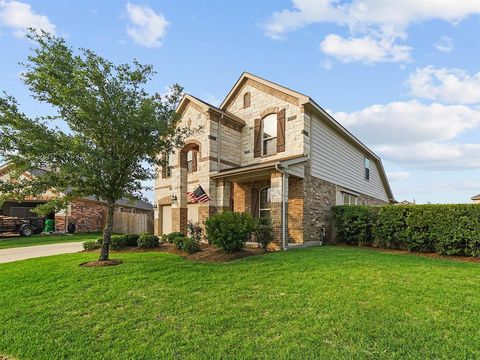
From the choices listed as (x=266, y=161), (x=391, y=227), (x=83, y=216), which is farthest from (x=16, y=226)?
(x=391, y=227)

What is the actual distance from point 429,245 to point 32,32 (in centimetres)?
1383

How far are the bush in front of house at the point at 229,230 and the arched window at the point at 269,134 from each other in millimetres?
5258

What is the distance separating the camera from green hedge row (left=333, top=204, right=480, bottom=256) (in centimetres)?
974

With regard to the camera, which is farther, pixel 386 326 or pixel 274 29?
pixel 274 29

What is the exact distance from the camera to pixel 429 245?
10695 mm

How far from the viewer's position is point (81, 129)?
8.50 meters

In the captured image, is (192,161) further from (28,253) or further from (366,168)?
(366,168)

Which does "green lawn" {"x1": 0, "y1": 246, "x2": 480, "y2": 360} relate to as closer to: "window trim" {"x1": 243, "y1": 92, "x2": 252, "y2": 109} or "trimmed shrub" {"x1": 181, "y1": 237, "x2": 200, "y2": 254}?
"trimmed shrub" {"x1": 181, "y1": 237, "x2": 200, "y2": 254}

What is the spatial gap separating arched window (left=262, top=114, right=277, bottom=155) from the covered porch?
4.73 feet

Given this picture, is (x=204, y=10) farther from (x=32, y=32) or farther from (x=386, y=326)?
(x=386, y=326)

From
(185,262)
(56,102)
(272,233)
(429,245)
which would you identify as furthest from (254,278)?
(429,245)

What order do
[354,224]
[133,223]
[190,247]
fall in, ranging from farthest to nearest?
[133,223]
[354,224]
[190,247]

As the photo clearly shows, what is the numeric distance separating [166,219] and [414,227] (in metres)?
12.3

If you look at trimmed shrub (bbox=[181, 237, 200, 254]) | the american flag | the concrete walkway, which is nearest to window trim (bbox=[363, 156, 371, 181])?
the american flag
